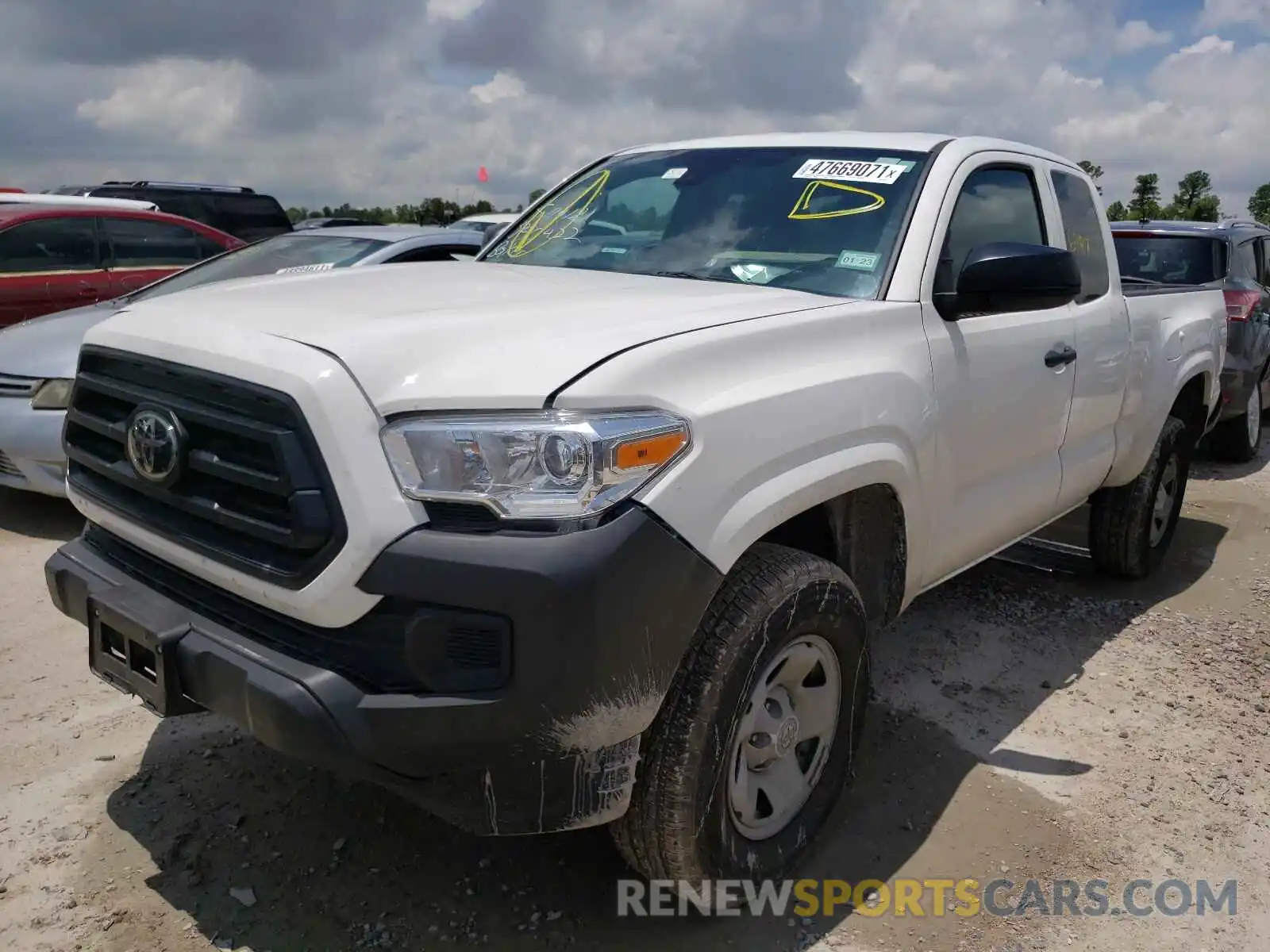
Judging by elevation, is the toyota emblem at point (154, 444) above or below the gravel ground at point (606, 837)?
above

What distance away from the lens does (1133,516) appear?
466 centimetres

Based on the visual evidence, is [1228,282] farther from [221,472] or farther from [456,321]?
[221,472]

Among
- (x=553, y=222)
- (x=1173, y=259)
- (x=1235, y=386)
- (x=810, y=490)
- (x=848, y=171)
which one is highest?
(x=848, y=171)

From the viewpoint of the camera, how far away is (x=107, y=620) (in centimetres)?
227

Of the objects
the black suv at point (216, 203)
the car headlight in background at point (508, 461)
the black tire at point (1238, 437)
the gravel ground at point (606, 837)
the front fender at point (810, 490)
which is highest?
the black suv at point (216, 203)

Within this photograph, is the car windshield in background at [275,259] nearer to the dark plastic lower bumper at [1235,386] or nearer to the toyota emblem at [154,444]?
the toyota emblem at [154,444]

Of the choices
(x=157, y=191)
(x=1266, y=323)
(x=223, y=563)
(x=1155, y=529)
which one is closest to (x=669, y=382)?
(x=223, y=563)

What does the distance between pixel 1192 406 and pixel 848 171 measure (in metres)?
2.89

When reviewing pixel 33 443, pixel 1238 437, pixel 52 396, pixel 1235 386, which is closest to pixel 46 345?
pixel 52 396

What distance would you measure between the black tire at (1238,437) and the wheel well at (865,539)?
5.79m

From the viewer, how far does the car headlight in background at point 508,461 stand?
1887 mm

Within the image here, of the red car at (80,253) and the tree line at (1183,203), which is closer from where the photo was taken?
the red car at (80,253)

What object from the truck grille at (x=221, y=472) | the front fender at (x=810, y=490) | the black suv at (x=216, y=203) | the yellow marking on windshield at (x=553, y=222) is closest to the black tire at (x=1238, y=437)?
the yellow marking on windshield at (x=553, y=222)

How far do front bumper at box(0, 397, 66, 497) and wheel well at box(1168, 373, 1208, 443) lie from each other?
5313 mm
